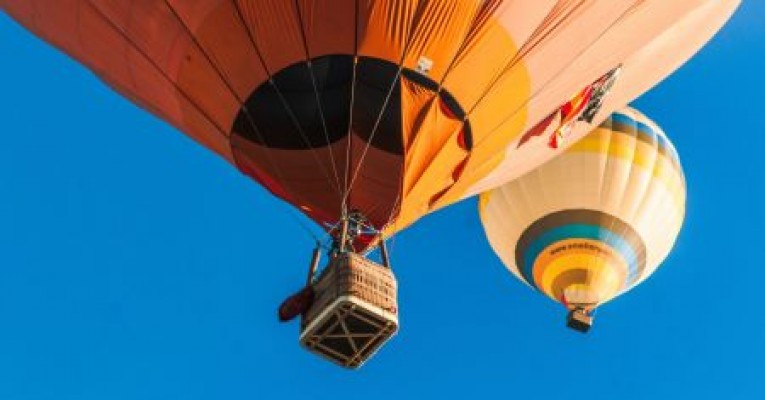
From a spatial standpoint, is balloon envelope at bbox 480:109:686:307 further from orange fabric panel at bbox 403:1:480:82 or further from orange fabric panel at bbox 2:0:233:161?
orange fabric panel at bbox 403:1:480:82

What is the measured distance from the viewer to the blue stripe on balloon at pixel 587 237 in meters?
15.4

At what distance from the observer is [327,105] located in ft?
31.2

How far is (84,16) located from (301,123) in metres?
2.26

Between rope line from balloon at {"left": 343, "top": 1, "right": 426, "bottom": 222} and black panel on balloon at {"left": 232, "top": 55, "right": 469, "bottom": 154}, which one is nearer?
rope line from balloon at {"left": 343, "top": 1, "right": 426, "bottom": 222}

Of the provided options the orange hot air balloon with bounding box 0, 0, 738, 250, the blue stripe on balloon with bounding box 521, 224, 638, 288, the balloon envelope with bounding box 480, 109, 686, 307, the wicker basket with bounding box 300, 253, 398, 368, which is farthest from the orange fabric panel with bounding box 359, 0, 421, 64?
the blue stripe on balloon with bounding box 521, 224, 638, 288

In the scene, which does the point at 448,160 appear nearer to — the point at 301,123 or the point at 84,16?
the point at 301,123

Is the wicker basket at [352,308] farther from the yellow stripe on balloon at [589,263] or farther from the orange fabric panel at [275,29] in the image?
the yellow stripe on balloon at [589,263]

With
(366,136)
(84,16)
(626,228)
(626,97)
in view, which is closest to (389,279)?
(366,136)

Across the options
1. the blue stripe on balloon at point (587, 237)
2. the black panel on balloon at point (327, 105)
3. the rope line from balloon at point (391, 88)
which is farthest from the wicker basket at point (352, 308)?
the blue stripe on balloon at point (587, 237)

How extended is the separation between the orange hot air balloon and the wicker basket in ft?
3.44

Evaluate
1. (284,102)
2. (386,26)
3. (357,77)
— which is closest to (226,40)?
(284,102)

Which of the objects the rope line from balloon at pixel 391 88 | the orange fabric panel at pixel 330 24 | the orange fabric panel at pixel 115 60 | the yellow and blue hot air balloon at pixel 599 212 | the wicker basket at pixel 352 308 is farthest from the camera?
the yellow and blue hot air balloon at pixel 599 212

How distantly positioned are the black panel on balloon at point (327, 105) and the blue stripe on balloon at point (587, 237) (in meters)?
6.21

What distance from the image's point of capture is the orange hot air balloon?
30.0 feet
